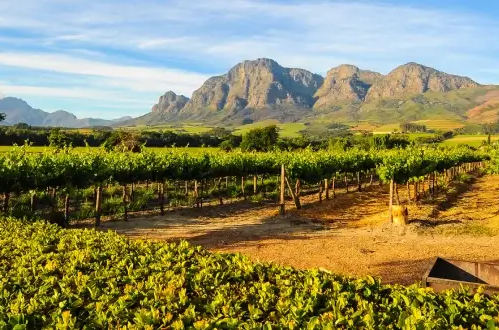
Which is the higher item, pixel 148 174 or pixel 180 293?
pixel 180 293

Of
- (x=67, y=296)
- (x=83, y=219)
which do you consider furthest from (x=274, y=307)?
(x=83, y=219)

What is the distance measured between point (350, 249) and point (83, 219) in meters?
13.3

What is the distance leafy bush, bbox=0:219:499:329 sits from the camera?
3377 mm

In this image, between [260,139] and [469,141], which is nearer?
[260,139]

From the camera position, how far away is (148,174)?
2183cm

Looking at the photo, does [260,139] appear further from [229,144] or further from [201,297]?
[201,297]

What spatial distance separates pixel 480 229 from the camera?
17.5 m

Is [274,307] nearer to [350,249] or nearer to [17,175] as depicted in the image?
[350,249]

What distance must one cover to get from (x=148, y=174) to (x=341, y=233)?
10.4m

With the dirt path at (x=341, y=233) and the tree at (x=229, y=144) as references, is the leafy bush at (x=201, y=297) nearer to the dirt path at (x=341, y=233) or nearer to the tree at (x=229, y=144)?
the dirt path at (x=341, y=233)

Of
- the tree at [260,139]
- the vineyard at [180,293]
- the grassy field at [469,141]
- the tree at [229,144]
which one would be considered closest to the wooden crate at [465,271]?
the vineyard at [180,293]

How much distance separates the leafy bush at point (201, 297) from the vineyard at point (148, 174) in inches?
535

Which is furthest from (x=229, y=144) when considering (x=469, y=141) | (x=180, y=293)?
(x=469, y=141)

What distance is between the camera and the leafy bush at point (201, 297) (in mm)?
3377
